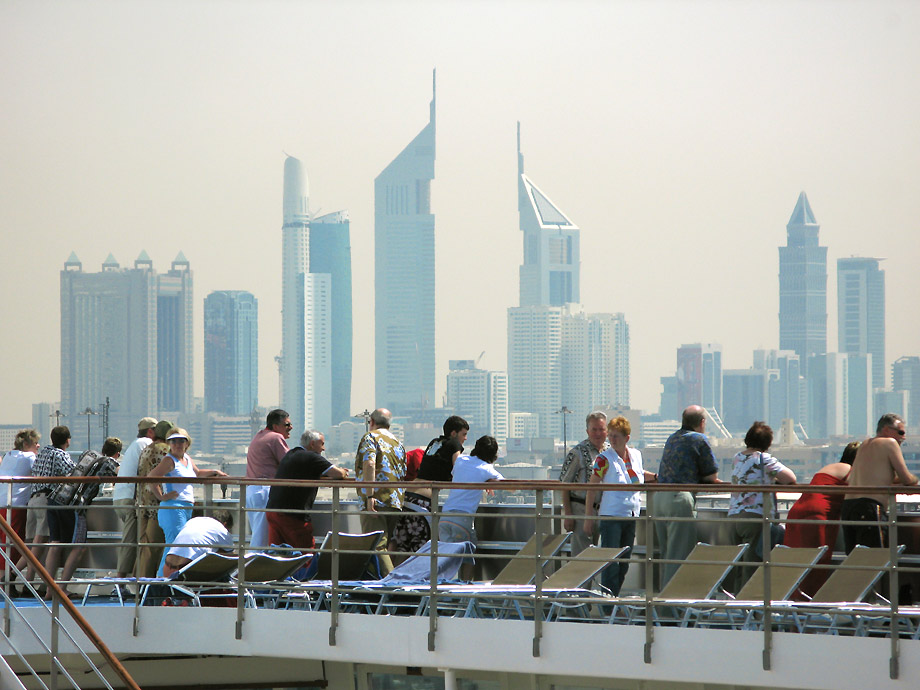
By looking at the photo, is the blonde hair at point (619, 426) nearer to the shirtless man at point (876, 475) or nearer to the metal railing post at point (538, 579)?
the metal railing post at point (538, 579)

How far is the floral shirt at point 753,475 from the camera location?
7.37 metres

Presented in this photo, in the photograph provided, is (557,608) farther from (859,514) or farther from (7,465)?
(7,465)

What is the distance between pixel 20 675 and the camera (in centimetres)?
858

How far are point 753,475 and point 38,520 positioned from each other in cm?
434

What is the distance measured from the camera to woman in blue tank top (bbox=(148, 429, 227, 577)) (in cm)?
802

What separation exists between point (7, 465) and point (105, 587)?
3.47 feet

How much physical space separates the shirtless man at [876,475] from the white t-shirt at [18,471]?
16.3 feet

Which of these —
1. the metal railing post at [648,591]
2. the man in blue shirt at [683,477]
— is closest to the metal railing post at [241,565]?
the metal railing post at [648,591]

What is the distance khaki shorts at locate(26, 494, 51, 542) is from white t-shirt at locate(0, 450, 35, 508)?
4.4 inches

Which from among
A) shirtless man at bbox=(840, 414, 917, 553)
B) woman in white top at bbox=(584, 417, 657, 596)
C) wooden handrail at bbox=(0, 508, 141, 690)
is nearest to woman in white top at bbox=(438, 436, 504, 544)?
woman in white top at bbox=(584, 417, 657, 596)

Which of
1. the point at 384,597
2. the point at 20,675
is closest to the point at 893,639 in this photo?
the point at 384,597

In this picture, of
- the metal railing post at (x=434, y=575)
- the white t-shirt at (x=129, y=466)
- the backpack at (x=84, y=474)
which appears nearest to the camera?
the metal railing post at (x=434, y=575)

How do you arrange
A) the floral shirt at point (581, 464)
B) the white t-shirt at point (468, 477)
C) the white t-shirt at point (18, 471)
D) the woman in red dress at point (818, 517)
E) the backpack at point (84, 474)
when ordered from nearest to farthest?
the woman in red dress at point (818, 517), the white t-shirt at point (468, 477), the floral shirt at point (581, 464), the backpack at point (84, 474), the white t-shirt at point (18, 471)

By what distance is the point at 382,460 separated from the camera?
26.6 ft
